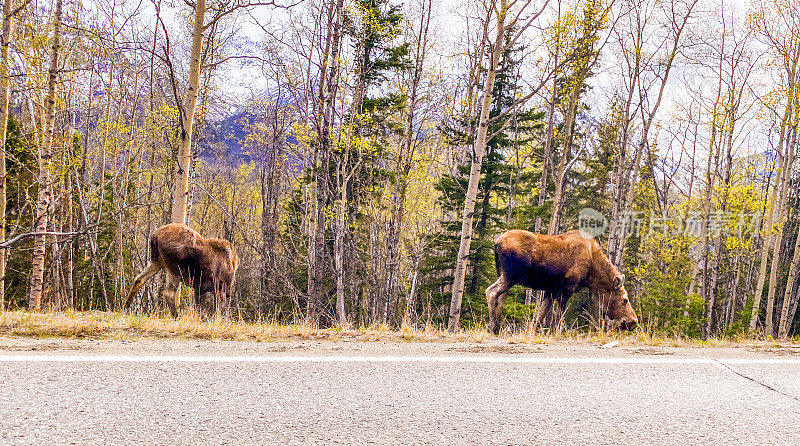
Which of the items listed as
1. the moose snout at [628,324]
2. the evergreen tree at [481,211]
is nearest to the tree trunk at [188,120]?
the moose snout at [628,324]

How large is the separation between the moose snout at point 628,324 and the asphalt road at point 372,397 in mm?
5410

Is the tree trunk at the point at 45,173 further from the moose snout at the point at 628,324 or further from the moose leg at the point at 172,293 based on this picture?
the moose snout at the point at 628,324

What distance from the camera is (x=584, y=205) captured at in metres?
28.1

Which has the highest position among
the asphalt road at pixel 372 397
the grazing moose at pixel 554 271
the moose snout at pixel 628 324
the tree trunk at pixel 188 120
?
the tree trunk at pixel 188 120

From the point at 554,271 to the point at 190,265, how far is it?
6.79m

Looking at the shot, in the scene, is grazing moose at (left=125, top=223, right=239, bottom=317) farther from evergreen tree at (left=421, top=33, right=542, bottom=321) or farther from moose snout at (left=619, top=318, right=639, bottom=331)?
evergreen tree at (left=421, top=33, right=542, bottom=321)

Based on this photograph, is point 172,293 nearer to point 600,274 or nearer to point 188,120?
point 188,120

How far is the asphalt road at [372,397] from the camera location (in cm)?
244

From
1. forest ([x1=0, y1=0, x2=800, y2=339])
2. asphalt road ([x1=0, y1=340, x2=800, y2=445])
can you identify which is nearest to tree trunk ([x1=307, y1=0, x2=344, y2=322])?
forest ([x1=0, y1=0, x2=800, y2=339])

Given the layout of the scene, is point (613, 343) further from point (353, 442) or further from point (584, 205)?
point (584, 205)

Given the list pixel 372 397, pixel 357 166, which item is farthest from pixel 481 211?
pixel 372 397

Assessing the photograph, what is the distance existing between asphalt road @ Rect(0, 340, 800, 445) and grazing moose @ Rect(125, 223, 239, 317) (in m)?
5.14

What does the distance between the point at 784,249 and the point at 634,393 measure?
30240 mm

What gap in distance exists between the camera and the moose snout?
9.75 m
